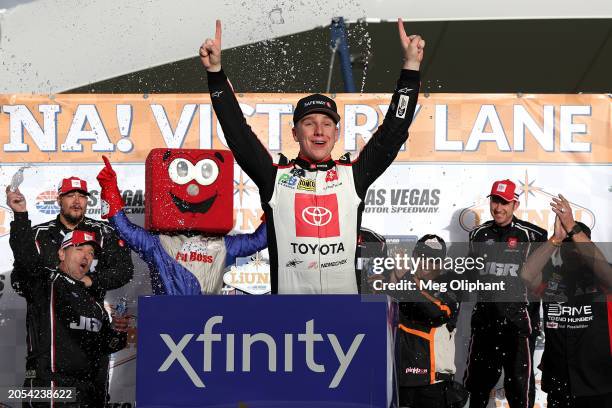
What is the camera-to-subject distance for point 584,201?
688 centimetres

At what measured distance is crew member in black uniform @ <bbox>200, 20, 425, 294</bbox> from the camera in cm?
401

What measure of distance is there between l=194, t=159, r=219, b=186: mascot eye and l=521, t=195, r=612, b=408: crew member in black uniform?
6.46ft

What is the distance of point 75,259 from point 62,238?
0.62 m

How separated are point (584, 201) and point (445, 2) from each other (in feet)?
6.36

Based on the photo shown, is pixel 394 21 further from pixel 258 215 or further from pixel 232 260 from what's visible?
pixel 232 260

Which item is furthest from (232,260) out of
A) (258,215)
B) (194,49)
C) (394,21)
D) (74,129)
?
(394,21)

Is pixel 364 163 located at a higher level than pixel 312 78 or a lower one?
lower

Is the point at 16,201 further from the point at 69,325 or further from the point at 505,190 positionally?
the point at 505,190

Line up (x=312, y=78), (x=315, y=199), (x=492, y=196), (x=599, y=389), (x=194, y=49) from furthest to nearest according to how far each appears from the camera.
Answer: (x=312, y=78), (x=194, y=49), (x=492, y=196), (x=599, y=389), (x=315, y=199)

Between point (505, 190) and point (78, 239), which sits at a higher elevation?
point (505, 190)

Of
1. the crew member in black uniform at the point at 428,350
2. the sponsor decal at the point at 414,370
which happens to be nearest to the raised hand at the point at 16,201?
the crew member in black uniform at the point at 428,350

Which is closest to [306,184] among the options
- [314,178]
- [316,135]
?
[314,178]

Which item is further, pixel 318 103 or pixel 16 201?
pixel 16 201

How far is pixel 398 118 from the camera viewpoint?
3996mm
